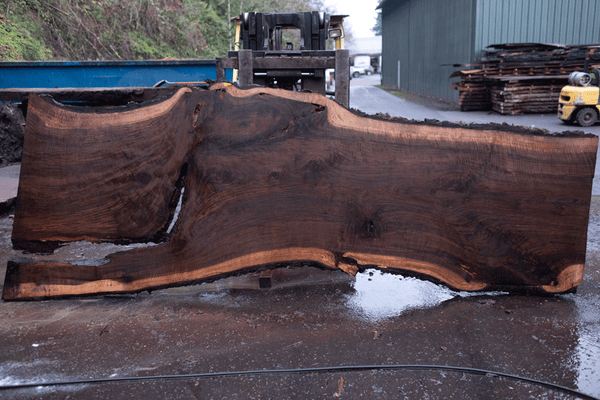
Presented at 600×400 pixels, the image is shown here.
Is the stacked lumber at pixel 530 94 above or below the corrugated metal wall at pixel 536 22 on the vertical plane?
below

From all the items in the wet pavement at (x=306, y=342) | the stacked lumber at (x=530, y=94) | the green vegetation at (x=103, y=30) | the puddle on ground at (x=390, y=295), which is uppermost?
the green vegetation at (x=103, y=30)

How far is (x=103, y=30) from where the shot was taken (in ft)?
46.3

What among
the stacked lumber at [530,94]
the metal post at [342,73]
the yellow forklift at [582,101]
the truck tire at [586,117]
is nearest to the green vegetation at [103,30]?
the stacked lumber at [530,94]

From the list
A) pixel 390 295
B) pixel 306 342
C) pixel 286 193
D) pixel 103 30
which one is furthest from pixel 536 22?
pixel 306 342

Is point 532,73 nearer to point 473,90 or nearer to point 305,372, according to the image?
point 473,90

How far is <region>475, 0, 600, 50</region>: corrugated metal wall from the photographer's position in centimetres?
1488

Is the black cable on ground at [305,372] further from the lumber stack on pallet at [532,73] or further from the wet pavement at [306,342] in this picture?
the lumber stack on pallet at [532,73]

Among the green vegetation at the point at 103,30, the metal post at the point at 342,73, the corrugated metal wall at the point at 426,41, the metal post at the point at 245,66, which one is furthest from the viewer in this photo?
the corrugated metal wall at the point at 426,41

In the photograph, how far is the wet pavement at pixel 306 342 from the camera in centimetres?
223

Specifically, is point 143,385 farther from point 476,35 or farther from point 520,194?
point 476,35

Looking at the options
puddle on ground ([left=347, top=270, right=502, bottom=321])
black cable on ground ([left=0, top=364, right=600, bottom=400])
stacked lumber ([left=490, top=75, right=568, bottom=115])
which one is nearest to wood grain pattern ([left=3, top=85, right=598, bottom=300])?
puddle on ground ([left=347, top=270, right=502, bottom=321])

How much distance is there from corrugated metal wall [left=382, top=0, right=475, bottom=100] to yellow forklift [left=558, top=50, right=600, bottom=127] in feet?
17.8

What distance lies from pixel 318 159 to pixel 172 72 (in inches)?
237

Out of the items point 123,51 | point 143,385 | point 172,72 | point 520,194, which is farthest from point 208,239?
point 123,51
